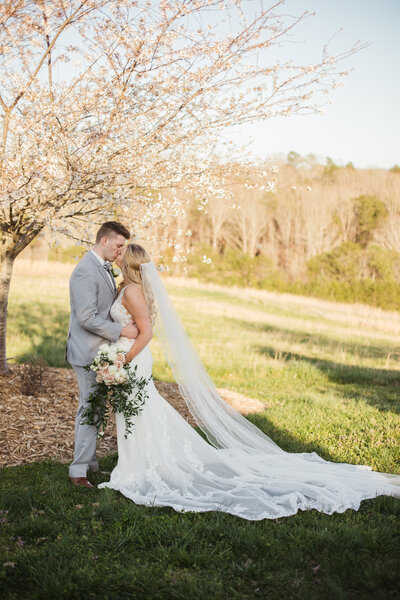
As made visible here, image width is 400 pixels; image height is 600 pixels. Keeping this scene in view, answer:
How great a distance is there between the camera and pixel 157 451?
4.91 metres

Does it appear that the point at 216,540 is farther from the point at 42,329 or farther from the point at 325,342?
the point at 325,342

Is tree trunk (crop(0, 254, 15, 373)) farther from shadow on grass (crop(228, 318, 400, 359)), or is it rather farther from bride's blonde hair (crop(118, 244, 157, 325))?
shadow on grass (crop(228, 318, 400, 359))

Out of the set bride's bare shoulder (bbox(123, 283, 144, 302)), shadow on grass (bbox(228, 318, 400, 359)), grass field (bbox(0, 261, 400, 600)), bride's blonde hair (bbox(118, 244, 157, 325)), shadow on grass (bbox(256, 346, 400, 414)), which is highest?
bride's blonde hair (bbox(118, 244, 157, 325))

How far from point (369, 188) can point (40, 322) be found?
48.9 metres

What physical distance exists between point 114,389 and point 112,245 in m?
1.39

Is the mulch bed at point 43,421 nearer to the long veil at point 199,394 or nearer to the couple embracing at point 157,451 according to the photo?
the couple embracing at point 157,451

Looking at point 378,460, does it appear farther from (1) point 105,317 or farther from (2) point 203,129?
(2) point 203,129

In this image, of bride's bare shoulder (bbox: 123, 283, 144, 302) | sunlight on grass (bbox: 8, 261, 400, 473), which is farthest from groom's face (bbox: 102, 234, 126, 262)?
sunlight on grass (bbox: 8, 261, 400, 473)

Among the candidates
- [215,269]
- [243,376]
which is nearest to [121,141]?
[243,376]

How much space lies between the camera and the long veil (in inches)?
212

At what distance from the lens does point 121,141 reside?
597 cm

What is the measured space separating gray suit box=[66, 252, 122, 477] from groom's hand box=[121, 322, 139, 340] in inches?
3.5

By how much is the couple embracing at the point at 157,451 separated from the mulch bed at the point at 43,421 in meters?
0.80

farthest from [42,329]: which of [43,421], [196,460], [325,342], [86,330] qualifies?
[196,460]
